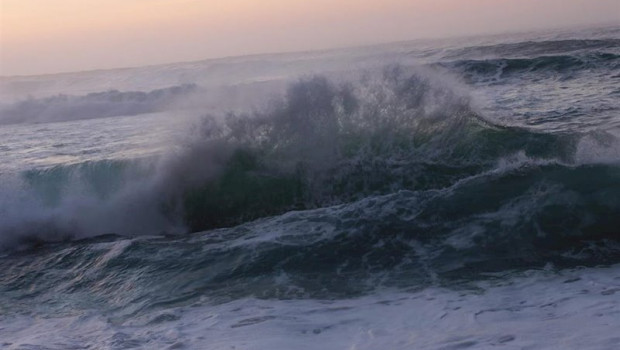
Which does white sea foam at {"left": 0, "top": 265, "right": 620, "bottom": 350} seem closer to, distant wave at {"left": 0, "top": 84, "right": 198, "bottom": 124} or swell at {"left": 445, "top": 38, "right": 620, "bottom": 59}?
swell at {"left": 445, "top": 38, "right": 620, "bottom": 59}

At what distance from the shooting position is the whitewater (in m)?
4.70

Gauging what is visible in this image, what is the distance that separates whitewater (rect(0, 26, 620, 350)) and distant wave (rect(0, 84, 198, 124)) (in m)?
12.1

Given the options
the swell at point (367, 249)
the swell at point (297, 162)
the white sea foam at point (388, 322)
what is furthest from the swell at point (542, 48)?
the white sea foam at point (388, 322)

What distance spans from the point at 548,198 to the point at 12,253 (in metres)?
6.20

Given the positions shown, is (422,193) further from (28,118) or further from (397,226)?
(28,118)

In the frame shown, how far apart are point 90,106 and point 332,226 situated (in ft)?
73.2

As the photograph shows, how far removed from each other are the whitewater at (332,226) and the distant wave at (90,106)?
1207 centimetres

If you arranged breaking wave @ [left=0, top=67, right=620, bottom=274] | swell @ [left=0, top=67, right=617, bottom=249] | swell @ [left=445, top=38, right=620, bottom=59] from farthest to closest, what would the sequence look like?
1. swell @ [left=445, top=38, right=620, bottom=59]
2. swell @ [left=0, top=67, right=617, bottom=249]
3. breaking wave @ [left=0, top=67, right=620, bottom=274]

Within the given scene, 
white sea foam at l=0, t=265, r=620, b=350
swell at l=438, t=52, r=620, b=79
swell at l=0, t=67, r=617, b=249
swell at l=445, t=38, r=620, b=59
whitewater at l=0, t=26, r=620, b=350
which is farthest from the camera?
swell at l=445, t=38, r=620, b=59

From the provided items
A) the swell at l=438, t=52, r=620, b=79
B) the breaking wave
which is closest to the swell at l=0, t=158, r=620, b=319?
the breaking wave

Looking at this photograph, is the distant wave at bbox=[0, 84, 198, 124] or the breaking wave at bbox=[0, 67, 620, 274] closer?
the breaking wave at bbox=[0, 67, 620, 274]

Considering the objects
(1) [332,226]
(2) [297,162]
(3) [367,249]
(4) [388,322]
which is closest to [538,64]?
(2) [297,162]

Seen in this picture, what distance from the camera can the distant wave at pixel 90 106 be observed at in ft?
82.9

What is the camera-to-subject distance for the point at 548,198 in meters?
6.95
